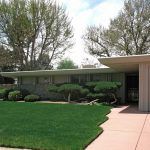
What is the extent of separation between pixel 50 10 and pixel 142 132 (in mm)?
27824

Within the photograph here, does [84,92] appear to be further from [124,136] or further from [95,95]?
[124,136]

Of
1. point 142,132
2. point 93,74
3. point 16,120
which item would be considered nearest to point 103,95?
point 93,74

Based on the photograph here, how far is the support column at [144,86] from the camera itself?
16156 millimetres

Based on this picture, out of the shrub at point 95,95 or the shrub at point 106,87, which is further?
the shrub at point 95,95

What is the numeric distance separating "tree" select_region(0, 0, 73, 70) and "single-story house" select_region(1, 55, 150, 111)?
28.0 feet

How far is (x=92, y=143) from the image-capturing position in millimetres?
8289

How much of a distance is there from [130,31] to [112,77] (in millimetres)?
13276

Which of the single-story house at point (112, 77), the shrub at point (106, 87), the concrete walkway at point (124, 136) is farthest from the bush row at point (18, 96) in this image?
the concrete walkway at point (124, 136)

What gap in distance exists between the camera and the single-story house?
16188 millimetres

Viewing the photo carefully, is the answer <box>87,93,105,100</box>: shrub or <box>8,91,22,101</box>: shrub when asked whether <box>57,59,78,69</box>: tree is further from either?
<box>87,93,105,100</box>: shrub

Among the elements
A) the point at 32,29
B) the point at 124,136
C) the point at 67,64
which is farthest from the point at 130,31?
the point at 124,136

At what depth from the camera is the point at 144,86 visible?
1627 cm

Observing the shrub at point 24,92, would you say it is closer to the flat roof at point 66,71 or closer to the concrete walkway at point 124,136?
the flat roof at point 66,71

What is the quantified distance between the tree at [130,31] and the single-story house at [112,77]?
1265 cm
